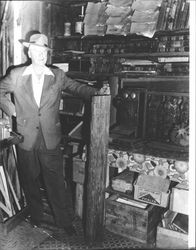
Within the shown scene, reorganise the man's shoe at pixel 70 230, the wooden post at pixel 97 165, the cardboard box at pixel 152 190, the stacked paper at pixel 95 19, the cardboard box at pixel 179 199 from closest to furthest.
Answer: the wooden post at pixel 97 165 → the cardboard box at pixel 179 199 → the cardboard box at pixel 152 190 → the man's shoe at pixel 70 230 → the stacked paper at pixel 95 19

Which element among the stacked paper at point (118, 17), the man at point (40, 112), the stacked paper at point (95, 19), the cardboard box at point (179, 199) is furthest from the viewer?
the stacked paper at point (95, 19)

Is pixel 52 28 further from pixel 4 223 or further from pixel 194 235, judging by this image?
pixel 194 235

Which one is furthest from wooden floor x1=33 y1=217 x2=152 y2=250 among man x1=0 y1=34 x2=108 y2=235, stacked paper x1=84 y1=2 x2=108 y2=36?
stacked paper x1=84 y1=2 x2=108 y2=36

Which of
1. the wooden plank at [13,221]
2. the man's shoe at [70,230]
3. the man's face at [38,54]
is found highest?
the man's face at [38,54]

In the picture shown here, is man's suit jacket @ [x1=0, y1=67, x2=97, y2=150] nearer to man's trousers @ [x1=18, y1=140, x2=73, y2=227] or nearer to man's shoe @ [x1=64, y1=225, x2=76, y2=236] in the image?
man's trousers @ [x1=18, y1=140, x2=73, y2=227]

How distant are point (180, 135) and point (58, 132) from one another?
1.37m

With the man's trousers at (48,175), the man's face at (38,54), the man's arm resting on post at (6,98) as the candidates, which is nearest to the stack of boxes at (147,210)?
the man's trousers at (48,175)

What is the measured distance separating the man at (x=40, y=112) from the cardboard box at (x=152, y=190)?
0.87 meters

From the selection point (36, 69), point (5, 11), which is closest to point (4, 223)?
point (36, 69)

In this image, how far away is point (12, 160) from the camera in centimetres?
Answer: 409

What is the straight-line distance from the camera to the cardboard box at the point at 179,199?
3289 mm

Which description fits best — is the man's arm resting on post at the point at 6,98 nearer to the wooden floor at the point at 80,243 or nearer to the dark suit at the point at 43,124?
the dark suit at the point at 43,124

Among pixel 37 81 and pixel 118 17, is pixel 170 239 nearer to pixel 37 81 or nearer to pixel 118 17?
pixel 37 81

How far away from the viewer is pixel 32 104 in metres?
3.54
